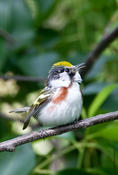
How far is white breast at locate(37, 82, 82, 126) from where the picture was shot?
1710 millimetres

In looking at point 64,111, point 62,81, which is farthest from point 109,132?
point 62,81

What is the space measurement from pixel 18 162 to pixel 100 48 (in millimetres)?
1017

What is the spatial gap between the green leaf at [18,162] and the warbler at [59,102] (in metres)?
0.21

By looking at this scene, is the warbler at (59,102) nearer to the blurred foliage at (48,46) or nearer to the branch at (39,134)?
the branch at (39,134)

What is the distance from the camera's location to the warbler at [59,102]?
1719 mm

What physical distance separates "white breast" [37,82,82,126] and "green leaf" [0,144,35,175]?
0.78ft

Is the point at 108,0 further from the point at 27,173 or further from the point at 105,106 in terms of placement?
the point at 27,173

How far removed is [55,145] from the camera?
2363 millimetres

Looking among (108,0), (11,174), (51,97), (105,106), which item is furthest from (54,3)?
(11,174)

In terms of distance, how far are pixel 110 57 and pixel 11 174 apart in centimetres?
127

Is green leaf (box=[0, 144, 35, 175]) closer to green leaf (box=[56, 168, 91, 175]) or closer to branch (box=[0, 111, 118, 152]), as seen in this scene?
green leaf (box=[56, 168, 91, 175])

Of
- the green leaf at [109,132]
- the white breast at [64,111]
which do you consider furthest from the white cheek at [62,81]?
the green leaf at [109,132]

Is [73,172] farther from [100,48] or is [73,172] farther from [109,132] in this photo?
[100,48]

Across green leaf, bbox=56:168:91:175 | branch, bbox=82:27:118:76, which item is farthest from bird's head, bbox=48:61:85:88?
branch, bbox=82:27:118:76
